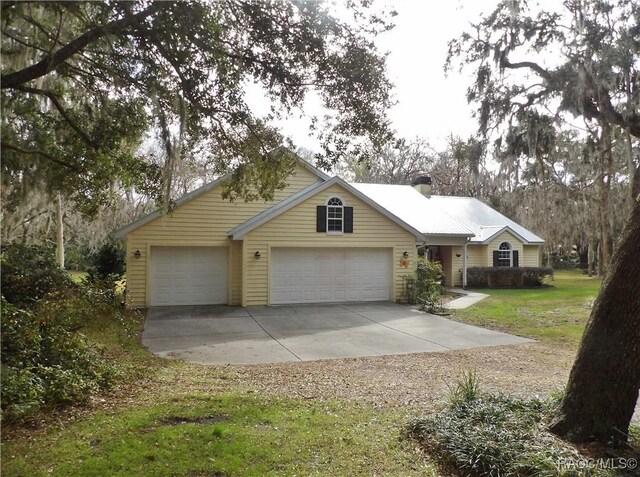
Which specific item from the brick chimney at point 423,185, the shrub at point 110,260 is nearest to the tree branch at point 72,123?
the shrub at point 110,260

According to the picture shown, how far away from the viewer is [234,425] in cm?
436

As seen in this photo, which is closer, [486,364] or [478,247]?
[486,364]

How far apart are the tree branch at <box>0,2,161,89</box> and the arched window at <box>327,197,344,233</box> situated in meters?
Result: 10.1

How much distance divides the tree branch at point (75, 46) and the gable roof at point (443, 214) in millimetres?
15627

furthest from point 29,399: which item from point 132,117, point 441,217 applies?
point 441,217

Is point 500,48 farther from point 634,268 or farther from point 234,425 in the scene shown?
point 234,425

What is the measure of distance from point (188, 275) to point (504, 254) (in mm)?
15541

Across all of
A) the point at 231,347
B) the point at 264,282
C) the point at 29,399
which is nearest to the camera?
the point at 29,399

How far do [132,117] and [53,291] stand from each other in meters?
3.43

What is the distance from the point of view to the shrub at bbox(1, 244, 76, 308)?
6.27 metres

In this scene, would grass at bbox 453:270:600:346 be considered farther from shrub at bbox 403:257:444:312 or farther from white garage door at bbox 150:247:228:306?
white garage door at bbox 150:247:228:306

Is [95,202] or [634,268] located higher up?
[95,202]

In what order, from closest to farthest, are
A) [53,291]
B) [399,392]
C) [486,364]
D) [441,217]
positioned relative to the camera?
1. [399,392]
2. [53,291]
3. [486,364]
4. [441,217]

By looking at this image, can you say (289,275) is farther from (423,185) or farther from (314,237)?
(423,185)
